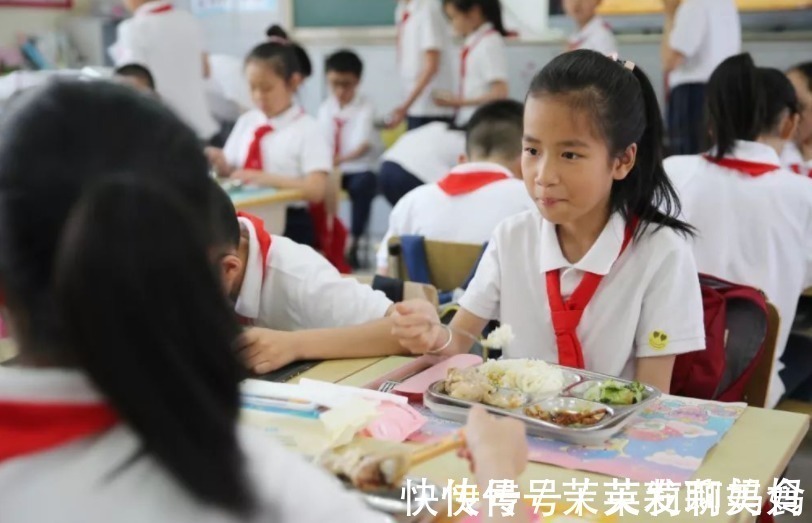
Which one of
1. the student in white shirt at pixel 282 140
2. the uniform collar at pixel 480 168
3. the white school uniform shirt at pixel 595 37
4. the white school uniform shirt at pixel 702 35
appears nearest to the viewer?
the uniform collar at pixel 480 168

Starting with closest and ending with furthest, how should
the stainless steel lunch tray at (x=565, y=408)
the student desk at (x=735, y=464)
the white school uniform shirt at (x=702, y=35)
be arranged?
the student desk at (x=735, y=464)
the stainless steel lunch tray at (x=565, y=408)
the white school uniform shirt at (x=702, y=35)

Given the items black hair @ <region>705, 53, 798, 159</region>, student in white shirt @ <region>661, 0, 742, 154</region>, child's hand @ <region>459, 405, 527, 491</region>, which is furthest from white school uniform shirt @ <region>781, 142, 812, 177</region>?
child's hand @ <region>459, 405, 527, 491</region>

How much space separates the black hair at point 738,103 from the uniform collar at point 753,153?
16 mm

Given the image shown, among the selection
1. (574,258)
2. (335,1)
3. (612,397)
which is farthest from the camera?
(335,1)

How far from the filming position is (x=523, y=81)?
560 cm

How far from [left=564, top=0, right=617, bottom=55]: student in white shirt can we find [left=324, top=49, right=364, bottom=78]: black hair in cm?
139

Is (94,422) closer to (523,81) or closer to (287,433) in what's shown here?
(287,433)

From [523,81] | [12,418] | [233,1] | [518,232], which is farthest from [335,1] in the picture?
[12,418]

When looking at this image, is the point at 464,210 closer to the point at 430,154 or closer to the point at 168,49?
the point at 430,154

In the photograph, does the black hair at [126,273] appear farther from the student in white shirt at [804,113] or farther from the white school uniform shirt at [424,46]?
the white school uniform shirt at [424,46]

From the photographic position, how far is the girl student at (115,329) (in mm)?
562

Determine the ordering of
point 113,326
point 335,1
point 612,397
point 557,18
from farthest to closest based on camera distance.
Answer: point 335,1
point 557,18
point 612,397
point 113,326

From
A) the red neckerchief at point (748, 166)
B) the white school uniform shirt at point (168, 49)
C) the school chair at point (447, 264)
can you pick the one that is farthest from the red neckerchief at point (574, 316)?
the white school uniform shirt at point (168, 49)

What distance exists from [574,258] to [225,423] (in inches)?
47.9
